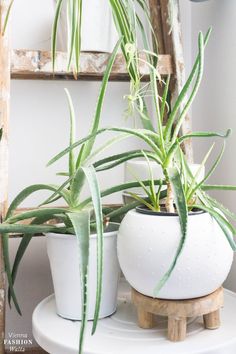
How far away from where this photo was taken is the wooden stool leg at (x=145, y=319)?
65 cm

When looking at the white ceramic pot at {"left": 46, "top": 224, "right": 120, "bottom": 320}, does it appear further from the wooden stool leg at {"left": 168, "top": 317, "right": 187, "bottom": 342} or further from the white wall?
the white wall

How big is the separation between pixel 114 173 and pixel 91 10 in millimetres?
424

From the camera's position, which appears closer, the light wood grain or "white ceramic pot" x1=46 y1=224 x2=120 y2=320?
"white ceramic pot" x1=46 y1=224 x2=120 y2=320

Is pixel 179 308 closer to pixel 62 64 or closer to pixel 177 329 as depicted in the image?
pixel 177 329

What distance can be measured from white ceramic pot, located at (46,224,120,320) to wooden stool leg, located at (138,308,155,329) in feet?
0.26

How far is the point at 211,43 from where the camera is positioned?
1007mm

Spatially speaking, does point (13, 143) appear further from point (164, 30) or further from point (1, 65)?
point (164, 30)

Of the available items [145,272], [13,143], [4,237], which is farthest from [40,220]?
[13,143]

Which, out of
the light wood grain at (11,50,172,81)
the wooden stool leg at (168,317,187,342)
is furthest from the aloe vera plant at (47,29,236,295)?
the light wood grain at (11,50,172,81)

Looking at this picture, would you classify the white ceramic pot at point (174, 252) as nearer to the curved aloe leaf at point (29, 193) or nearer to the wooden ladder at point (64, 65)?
the curved aloe leaf at point (29, 193)

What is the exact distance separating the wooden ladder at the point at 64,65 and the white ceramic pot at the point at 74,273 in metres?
0.13

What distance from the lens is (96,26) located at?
88 centimetres

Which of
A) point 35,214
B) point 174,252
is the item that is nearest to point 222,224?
point 174,252

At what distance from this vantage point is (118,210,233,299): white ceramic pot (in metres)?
0.56
